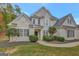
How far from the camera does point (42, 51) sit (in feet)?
7.35

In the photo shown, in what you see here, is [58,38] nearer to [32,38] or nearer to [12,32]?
[32,38]

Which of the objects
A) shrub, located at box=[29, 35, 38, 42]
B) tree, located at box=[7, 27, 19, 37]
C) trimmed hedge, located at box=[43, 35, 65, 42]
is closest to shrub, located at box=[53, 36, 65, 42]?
trimmed hedge, located at box=[43, 35, 65, 42]

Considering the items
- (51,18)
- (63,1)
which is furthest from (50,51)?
(63,1)

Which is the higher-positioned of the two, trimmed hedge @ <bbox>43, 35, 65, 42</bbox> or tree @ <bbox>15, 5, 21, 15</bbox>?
tree @ <bbox>15, 5, 21, 15</bbox>

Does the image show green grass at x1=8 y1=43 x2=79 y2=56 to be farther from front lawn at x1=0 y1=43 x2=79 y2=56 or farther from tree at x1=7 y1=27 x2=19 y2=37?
tree at x1=7 y1=27 x2=19 y2=37

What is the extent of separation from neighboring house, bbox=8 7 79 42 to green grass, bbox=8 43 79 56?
0.23 feet

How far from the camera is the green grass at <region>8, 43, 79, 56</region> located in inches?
88.0

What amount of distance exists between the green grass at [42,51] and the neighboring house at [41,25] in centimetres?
7

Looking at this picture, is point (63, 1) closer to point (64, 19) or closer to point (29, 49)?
point (64, 19)

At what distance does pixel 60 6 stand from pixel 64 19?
107 mm

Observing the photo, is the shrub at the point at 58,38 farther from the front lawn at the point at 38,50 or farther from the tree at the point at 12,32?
the tree at the point at 12,32

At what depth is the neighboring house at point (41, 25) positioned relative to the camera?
226 cm

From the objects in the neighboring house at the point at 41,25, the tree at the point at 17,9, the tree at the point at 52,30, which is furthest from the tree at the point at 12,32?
the tree at the point at 52,30

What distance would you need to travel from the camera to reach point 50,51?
88.3 inches
